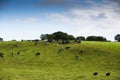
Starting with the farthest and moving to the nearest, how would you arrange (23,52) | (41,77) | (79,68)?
(23,52), (79,68), (41,77)

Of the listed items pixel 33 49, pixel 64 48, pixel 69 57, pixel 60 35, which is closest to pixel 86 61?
pixel 69 57

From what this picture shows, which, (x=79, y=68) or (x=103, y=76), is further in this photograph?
(x=79, y=68)

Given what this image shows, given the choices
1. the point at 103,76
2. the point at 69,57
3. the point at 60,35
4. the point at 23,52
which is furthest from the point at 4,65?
the point at 60,35

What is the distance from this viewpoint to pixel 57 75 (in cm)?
5412

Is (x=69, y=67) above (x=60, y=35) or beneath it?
beneath

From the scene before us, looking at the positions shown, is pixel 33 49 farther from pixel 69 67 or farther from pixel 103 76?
pixel 103 76

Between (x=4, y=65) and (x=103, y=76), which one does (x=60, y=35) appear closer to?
(x=4, y=65)

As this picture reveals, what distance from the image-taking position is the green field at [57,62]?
53572 millimetres

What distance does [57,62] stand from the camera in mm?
68812

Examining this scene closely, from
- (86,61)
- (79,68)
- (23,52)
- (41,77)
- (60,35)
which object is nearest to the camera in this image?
(41,77)

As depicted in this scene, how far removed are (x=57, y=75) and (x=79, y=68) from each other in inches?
437

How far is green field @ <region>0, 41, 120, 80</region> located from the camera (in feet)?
176

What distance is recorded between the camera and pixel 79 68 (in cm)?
6412

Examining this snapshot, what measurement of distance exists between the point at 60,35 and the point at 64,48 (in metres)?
61.1
